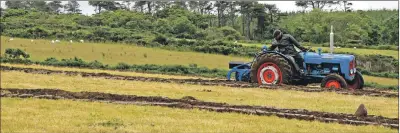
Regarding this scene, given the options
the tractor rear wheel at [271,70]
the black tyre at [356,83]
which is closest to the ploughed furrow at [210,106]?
the tractor rear wheel at [271,70]

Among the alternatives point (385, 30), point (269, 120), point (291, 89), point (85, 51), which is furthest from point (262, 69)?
point (85, 51)

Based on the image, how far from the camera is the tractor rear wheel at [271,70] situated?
2256 centimetres

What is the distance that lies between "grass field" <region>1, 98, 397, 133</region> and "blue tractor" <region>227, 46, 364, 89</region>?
846cm

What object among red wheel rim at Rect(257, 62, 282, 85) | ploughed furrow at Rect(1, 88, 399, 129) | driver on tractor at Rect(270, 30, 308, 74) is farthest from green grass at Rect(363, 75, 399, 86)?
ploughed furrow at Rect(1, 88, 399, 129)

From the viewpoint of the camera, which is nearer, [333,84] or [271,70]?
[333,84]

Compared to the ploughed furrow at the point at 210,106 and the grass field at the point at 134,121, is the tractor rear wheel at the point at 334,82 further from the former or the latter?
the grass field at the point at 134,121

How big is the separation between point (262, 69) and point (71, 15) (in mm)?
56068

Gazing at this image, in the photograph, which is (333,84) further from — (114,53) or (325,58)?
(114,53)

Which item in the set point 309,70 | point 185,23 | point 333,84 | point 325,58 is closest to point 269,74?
point 309,70

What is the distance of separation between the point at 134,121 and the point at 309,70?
11199mm

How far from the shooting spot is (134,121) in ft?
42.8

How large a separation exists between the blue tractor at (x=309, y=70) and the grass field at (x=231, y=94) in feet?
5.64

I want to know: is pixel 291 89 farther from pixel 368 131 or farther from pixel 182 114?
pixel 368 131

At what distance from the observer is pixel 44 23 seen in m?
67.4
